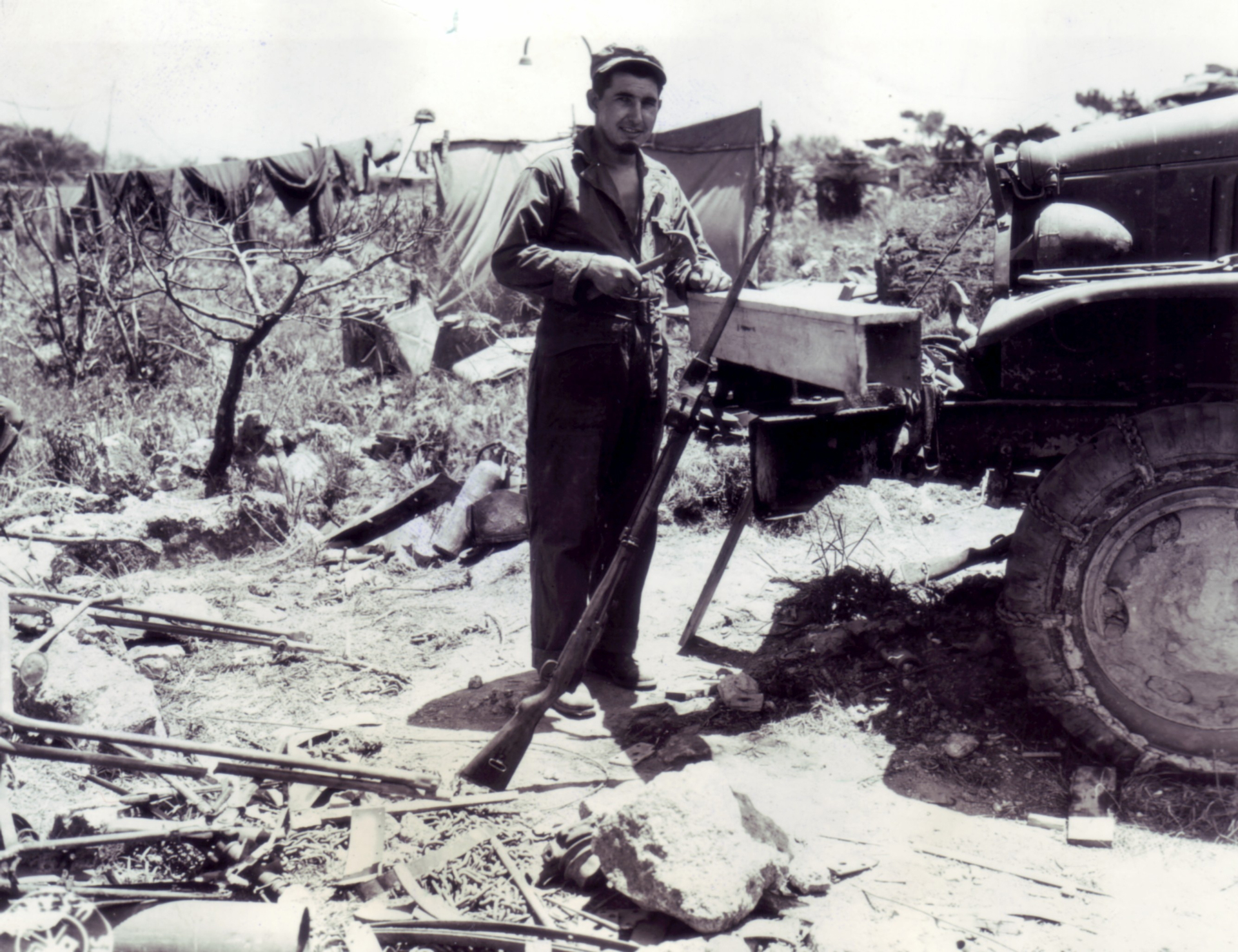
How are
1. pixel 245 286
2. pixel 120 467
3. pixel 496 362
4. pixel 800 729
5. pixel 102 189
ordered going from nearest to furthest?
pixel 800 729
pixel 120 467
pixel 245 286
pixel 496 362
pixel 102 189

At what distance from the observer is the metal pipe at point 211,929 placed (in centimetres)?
200

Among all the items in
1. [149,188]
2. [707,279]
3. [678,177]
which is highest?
[678,177]

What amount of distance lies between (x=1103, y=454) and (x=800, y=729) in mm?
1278

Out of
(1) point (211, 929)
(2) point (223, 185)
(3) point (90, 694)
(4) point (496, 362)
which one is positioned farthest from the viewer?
(2) point (223, 185)

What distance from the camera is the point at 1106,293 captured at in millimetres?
2436

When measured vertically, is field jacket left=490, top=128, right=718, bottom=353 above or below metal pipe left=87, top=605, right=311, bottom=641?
above

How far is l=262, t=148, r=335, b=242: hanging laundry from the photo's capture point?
40.1 ft

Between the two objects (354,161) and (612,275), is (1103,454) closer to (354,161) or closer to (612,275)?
(612,275)

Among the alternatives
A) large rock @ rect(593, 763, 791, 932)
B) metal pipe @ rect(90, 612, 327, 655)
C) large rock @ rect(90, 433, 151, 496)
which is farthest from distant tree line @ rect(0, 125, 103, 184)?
large rock @ rect(593, 763, 791, 932)

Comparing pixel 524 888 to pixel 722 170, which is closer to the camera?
pixel 524 888

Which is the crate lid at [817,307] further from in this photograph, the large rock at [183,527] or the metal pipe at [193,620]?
the large rock at [183,527]

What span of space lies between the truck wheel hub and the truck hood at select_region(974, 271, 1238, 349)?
1.82ft

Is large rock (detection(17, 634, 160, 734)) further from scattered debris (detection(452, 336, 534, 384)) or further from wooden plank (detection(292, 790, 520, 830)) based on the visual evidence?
scattered debris (detection(452, 336, 534, 384))

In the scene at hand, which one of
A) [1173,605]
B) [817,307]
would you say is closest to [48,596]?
[817,307]
